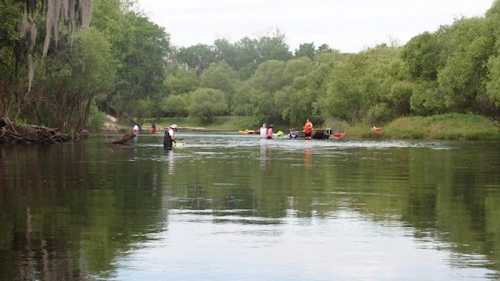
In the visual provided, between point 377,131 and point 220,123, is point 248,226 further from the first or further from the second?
point 220,123

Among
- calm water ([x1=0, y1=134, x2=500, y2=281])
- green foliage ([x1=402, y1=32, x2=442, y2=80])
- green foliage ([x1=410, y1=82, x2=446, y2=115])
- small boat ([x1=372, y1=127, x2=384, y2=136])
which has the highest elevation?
green foliage ([x1=402, y1=32, x2=442, y2=80])

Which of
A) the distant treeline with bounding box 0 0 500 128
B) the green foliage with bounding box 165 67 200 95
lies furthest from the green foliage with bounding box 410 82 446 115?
the green foliage with bounding box 165 67 200 95

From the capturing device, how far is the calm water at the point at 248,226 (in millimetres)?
12258

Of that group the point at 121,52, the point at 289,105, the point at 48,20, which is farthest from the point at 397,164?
the point at 289,105

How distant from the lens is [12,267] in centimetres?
1209

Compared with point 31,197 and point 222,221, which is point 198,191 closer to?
point 31,197

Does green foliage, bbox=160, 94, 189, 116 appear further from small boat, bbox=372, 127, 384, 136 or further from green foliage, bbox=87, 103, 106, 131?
small boat, bbox=372, 127, 384, 136

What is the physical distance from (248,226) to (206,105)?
14053 centimetres

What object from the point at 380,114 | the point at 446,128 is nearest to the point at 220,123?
the point at 380,114

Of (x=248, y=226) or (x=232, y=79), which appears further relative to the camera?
(x=232, y=79)

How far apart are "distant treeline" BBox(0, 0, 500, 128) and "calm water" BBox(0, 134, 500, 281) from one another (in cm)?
1173

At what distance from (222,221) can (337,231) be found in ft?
7.98

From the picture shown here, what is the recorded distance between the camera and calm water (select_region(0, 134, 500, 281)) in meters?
12.3

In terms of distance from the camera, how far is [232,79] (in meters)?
185
